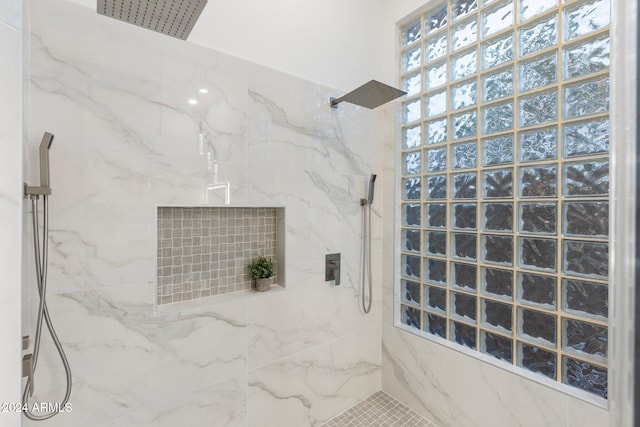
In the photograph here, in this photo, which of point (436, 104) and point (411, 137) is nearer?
point (436, 104)

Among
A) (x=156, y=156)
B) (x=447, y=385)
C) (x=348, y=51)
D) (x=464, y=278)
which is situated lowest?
(x=447, y=385)

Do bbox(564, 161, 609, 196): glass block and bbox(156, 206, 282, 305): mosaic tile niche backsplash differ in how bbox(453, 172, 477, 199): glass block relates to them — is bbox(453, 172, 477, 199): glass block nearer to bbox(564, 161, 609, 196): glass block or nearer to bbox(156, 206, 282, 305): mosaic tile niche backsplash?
bbox(564, 161, 609, 196): glass block

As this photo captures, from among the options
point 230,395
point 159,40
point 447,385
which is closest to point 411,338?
point 447,385

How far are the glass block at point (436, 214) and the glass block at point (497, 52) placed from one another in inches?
30.4

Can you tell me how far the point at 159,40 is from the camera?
134cm

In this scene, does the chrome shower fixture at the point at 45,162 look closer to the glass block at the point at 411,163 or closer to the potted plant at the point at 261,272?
the potted plant at the point at 261,272

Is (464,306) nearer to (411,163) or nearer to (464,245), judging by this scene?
(464,245)

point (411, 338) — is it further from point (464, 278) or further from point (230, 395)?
point (230, 395)

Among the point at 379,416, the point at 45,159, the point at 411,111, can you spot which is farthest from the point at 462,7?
the point at 379,416

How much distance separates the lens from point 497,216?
158cm

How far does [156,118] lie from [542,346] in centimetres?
201

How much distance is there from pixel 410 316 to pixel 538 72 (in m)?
1.52

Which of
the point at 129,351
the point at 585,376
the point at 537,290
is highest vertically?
the point at 537,290

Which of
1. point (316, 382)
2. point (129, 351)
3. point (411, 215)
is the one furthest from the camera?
point (411, 215)
